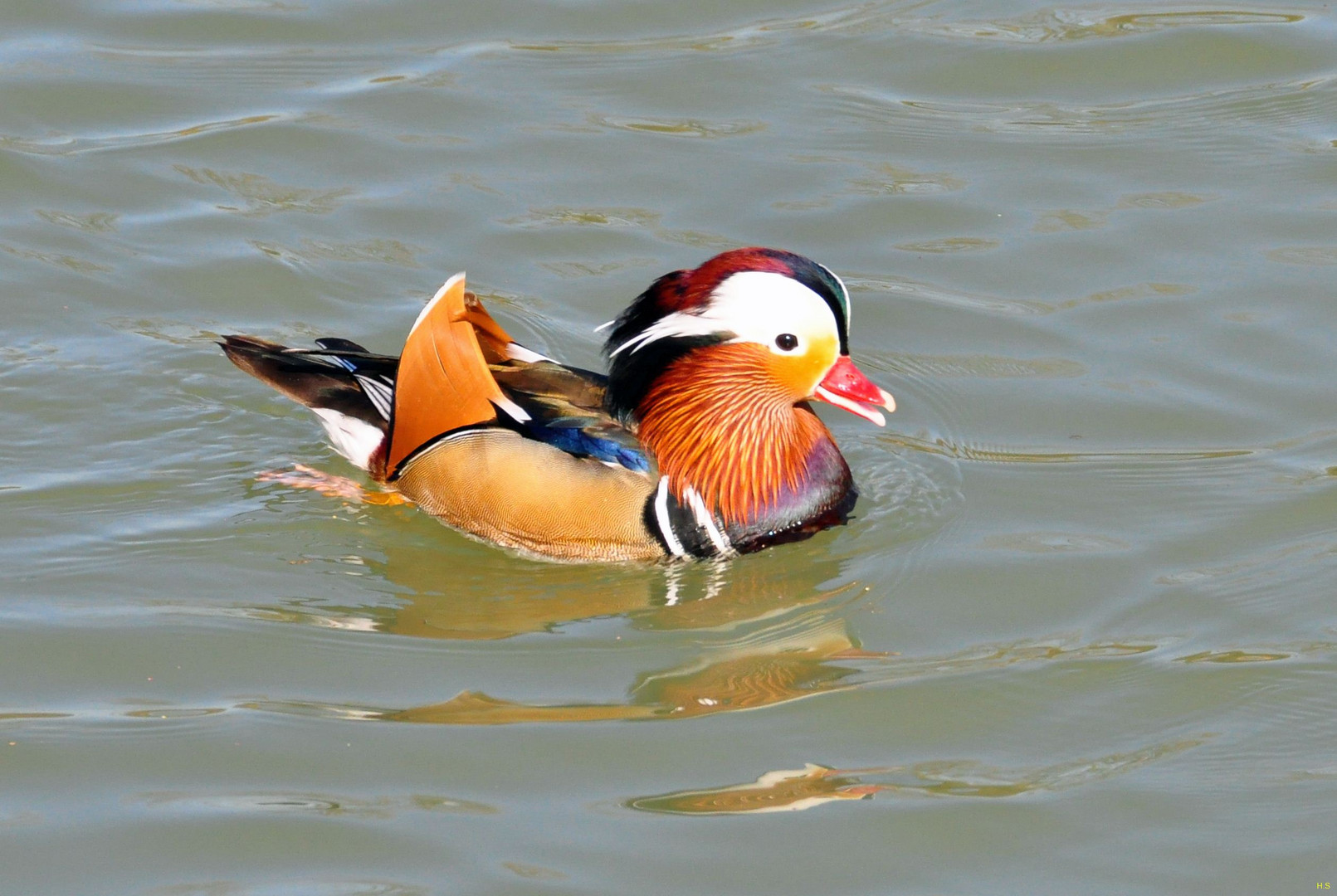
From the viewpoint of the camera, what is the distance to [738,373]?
671 cm

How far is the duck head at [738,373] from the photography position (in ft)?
20.7

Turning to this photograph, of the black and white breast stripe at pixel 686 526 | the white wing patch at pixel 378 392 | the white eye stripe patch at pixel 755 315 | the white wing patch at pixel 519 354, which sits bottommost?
the black and white breast stripe at pixel 686 526

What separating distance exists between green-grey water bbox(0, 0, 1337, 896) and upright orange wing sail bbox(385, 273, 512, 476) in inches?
17.9

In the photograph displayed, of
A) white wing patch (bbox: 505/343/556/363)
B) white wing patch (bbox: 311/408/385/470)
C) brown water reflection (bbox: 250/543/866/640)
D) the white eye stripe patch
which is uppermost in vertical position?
the white eye stripe patch

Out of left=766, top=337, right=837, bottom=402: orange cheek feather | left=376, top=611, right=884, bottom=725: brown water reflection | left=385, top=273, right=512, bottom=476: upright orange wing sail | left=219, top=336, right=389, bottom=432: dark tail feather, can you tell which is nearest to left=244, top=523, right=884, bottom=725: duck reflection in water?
left=376, top=611, right=884, bottom=725: brown water reflection

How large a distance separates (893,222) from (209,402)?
3518 millimetres

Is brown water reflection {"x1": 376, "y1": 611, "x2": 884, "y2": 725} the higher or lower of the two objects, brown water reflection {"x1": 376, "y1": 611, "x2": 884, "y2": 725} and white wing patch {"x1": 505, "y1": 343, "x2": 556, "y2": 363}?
the lower

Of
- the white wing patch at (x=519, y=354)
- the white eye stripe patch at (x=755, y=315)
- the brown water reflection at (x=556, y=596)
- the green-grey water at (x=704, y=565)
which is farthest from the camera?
the white wing patch at (x=519, y=354)

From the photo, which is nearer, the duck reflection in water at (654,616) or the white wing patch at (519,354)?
the duck reflection in water at (654,616)

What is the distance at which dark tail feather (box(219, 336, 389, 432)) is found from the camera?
7031 mm

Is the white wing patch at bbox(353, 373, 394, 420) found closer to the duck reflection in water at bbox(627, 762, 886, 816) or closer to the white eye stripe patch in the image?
the white eye stripe patch

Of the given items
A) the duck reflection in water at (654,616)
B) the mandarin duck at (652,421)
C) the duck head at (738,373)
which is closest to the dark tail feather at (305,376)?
the mandarin duck at (652,421)

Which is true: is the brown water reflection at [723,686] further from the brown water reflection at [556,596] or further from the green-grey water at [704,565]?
the brown water reflection at [556,596]

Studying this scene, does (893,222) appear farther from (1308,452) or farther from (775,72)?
(1308,452)
